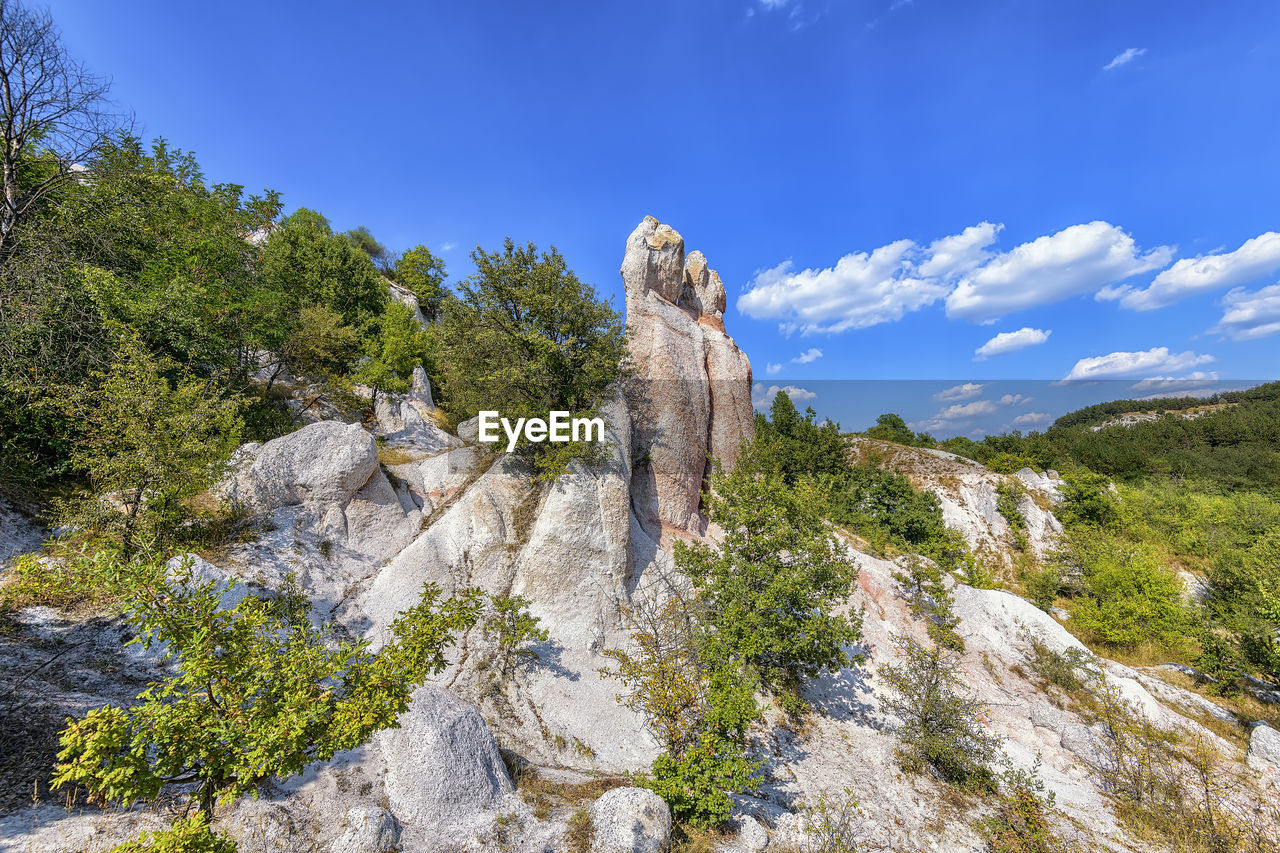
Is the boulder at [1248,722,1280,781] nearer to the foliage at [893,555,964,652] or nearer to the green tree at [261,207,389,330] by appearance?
the foliage at [893,555,964,652]

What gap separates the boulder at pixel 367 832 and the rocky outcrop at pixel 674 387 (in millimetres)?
14160

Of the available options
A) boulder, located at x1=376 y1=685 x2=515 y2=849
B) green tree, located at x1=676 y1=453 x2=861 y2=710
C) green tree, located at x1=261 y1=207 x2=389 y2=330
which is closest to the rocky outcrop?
green tree, located at x1=676 y1=453 x2=861 y2=710

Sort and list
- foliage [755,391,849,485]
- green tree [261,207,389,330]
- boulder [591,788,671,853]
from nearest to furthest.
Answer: boulder [591,788,671,853]
green tree [261,207,389,330]
foliage [755,391,849,485]

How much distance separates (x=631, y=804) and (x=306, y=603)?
11685 mm

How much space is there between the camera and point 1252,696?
69.5 feet

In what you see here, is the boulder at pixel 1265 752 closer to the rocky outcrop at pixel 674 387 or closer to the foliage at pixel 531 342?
the rocky outcrop at pixel 674 387

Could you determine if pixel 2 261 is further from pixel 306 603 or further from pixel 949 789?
pixel 949 789

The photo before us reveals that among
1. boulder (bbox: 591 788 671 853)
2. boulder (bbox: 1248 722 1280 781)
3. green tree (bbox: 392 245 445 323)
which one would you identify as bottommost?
boulder (bbox: 1248 722 1280 781)

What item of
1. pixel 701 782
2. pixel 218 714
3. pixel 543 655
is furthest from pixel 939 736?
pixel 218 714

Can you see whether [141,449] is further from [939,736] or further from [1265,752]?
[1265,752]

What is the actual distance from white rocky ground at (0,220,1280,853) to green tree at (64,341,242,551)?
2.36 m

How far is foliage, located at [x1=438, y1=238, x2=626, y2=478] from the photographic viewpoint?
1683 centimetres

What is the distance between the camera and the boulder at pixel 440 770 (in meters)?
8.69

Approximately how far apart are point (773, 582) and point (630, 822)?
744 centimetres
